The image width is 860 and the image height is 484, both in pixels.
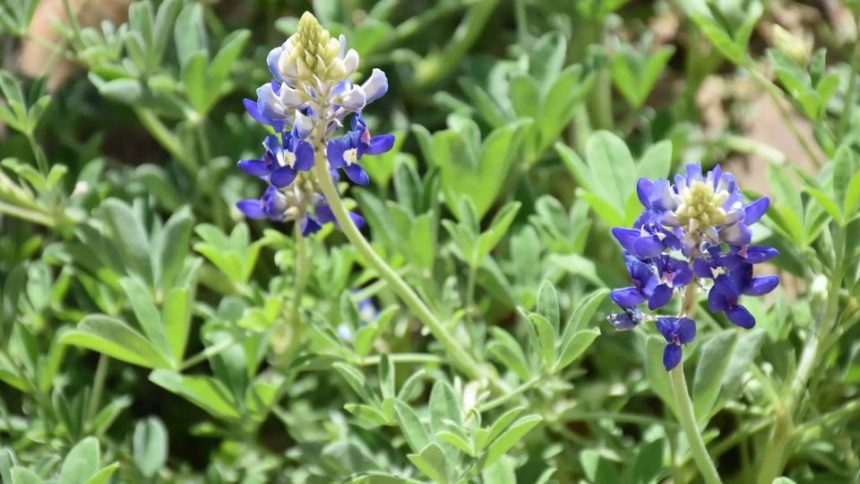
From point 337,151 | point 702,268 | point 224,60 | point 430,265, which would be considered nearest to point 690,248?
point 702,268

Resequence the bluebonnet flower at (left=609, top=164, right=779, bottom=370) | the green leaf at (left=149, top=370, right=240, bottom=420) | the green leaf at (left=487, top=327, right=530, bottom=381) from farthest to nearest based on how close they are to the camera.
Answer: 1. the green leaf at (left=149, top=370, right=240, bottom=420)
2. the green leaf at (left=487, top=327, right=530, bottom=381)
3. the bluebonnet flower at (left=609, top=164, right=779, bottom=370)

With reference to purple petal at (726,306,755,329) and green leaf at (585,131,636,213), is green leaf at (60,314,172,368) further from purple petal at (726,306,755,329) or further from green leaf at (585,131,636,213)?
purple petal at (726,306,755,329)

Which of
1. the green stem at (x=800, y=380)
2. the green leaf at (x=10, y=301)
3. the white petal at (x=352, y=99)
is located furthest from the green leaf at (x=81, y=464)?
the green stem at (x=800, y=380)

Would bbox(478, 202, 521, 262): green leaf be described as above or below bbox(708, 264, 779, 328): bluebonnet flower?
below

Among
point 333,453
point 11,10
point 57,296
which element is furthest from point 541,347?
point 11,10

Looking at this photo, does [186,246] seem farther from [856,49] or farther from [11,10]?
[856,49]

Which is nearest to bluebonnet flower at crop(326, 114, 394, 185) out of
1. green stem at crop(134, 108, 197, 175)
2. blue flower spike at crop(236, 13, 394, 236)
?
blue flower spike at crop(236, 13, 394, 236)

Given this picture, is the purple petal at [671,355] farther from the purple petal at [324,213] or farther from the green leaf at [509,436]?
the purple petal at [324,213]
